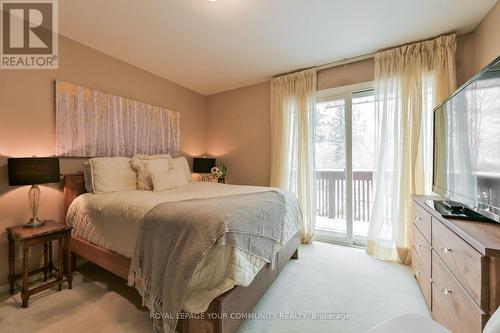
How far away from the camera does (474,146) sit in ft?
4.09

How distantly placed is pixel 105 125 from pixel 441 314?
3.61m

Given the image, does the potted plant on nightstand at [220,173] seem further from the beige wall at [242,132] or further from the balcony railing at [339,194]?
the balcony railing at [339,194]

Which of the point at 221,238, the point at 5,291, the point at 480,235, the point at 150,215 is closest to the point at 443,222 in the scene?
the point at 480,235

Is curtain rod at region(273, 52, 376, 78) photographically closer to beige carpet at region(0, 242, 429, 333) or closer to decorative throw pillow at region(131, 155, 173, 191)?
decorative throw pillow at region(131, 155, 173, 191)

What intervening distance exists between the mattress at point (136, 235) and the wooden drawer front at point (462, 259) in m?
1.11

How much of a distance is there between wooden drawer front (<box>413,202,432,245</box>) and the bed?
3.68 feet

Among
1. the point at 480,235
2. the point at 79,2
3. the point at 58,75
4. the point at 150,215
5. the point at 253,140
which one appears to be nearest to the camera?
the point at 480,235

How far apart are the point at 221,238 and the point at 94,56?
280 cm

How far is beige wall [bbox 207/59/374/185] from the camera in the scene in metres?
3.67

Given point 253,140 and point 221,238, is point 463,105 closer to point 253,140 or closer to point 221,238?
point 221,238

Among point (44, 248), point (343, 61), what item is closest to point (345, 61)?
point (343, 61)

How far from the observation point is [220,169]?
3875 millimetres

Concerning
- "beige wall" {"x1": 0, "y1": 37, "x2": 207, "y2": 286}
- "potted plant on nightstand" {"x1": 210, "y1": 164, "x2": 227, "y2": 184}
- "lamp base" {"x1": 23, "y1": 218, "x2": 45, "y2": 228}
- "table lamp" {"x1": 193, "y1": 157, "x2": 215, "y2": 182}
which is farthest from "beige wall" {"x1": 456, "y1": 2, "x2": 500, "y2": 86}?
"lamp base" {"x1": 23, "y1": 218, "x2": 45, "y2": 228}

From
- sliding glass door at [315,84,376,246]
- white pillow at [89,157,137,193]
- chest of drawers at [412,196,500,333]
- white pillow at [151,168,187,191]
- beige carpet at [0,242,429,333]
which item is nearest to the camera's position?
chest of drawers at [412,196,500,333]
